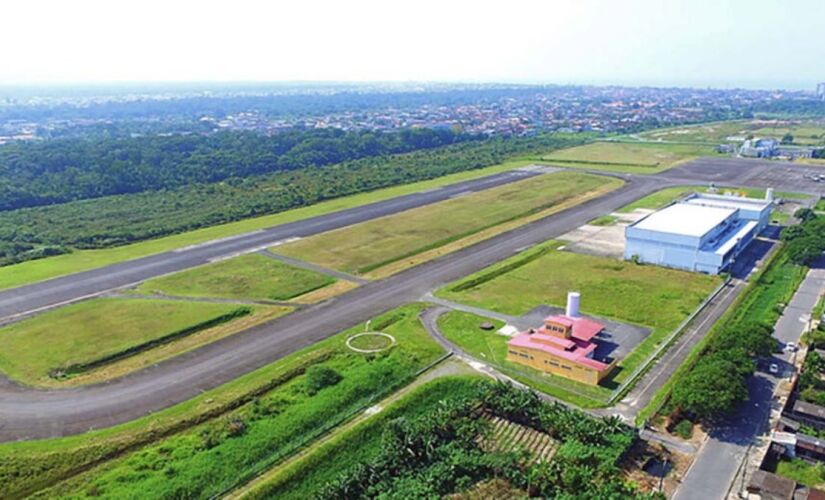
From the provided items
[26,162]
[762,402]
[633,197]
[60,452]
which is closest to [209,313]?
[60,452]

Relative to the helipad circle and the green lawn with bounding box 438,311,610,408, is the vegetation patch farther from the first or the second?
the helipad circle

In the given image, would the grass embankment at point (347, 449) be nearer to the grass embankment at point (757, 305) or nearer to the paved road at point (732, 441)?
the grass embankment at point (757, 305)

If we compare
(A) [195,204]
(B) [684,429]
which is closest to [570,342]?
(B) [684,429]

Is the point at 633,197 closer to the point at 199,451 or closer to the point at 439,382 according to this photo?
the point at 439,382

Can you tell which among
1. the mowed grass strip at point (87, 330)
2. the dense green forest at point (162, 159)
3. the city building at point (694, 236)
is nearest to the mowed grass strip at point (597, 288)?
the city building at point (694, 236)

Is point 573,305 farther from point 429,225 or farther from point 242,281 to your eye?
point 429,225

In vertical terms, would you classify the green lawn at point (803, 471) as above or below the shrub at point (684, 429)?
below
